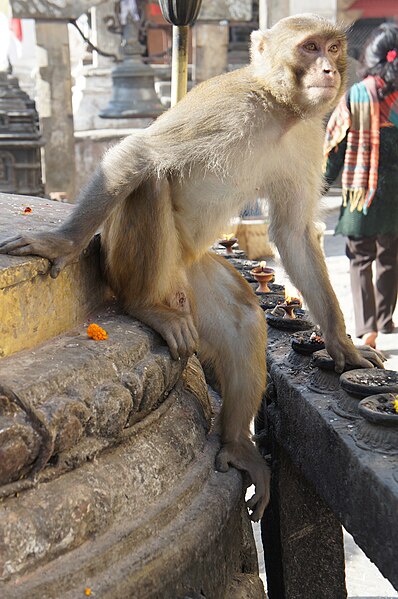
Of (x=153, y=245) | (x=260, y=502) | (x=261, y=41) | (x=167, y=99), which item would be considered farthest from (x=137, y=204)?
(x=167, y=99)

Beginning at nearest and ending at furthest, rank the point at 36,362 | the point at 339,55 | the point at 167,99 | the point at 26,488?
the point at 26,488, the point at 36,362, the point at 339,55, the point at 167,99

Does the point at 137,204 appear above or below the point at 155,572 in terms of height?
above

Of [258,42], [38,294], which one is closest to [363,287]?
[258,42]

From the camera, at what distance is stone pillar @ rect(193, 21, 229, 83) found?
1071 centimetres

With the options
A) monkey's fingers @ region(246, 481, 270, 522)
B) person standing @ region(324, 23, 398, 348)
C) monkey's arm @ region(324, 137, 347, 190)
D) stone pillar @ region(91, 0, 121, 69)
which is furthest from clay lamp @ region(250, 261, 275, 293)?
stone pillar @ region(91, 0, 121, 69)

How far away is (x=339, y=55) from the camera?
2.47 m

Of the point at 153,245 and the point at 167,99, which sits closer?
the point at 153,245

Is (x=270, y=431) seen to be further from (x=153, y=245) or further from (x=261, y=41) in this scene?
(x=261, y=41)

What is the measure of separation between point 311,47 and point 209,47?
8.70m

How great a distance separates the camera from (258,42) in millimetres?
2561

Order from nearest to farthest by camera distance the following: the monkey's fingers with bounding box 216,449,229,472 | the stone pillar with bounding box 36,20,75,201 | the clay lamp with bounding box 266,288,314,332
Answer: the monkey's fingers with bounding box 216,449,229,472 → the clay lamp with bounding box 266,288,314,332 → the stone pillar with bounding box 36,20,75,201

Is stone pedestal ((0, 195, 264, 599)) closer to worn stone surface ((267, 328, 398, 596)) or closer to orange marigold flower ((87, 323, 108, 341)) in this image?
orange marigold flower ((87, 323, 108, 341))

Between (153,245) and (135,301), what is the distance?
0.55 feet

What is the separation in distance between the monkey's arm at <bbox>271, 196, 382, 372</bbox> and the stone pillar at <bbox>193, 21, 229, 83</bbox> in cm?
841
